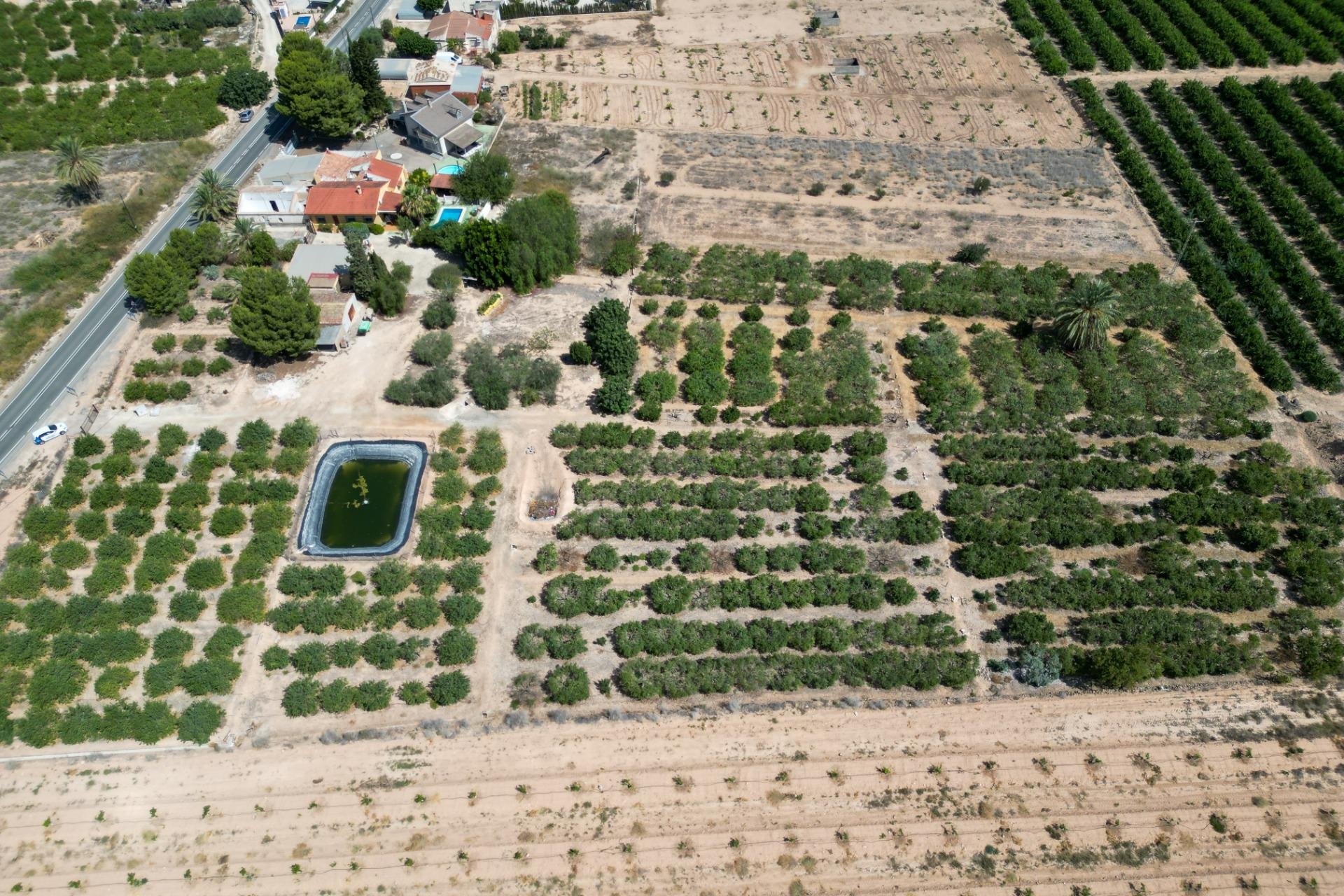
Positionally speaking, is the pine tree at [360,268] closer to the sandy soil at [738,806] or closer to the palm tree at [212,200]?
the palm tree at [212,200]

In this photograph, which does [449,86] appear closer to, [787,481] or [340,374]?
[340,374]

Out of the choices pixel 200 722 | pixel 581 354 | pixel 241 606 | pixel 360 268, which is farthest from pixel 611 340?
pixel 200 722

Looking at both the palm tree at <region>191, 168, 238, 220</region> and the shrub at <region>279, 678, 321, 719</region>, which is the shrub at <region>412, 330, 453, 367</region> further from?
the shrub at <region>279, 678, 321, 719</region>

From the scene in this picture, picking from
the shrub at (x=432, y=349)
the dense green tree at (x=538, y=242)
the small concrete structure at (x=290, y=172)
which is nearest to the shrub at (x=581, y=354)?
the dense green tree at (x=538, y=242)

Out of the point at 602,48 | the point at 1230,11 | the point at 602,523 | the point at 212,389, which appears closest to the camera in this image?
the point at 602,523

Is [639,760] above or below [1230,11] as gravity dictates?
below

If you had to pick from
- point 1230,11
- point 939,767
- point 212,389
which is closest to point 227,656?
point 212,389
